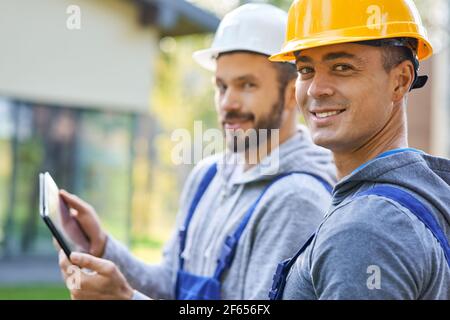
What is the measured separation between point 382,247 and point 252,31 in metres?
1.63

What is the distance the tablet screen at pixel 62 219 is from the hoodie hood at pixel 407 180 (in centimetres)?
122

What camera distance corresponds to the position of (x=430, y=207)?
1615mm

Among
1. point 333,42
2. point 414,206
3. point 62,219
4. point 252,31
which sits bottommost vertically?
point 62,219

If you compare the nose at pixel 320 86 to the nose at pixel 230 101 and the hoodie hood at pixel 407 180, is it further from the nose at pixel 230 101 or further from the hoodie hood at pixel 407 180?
the nose at pixel 230 101

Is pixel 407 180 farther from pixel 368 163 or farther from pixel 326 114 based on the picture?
pixel 326 114

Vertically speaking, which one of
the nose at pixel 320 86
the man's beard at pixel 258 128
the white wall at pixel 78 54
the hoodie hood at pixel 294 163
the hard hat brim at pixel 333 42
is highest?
the white wall at pixel 78 54

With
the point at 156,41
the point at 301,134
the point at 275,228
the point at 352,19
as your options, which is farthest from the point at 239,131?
the point at 156,41

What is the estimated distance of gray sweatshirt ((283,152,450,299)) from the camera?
149 centimetres

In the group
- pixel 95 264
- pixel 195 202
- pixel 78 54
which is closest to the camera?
pixel 95 264

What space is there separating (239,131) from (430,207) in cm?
134

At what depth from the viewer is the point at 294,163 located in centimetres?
275

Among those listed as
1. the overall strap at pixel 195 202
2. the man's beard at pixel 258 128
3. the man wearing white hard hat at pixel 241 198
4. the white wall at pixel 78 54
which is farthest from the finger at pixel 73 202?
the white wall at pixel 78 54

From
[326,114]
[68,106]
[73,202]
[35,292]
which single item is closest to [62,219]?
[73,202]

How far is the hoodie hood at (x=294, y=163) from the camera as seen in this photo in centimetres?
274
